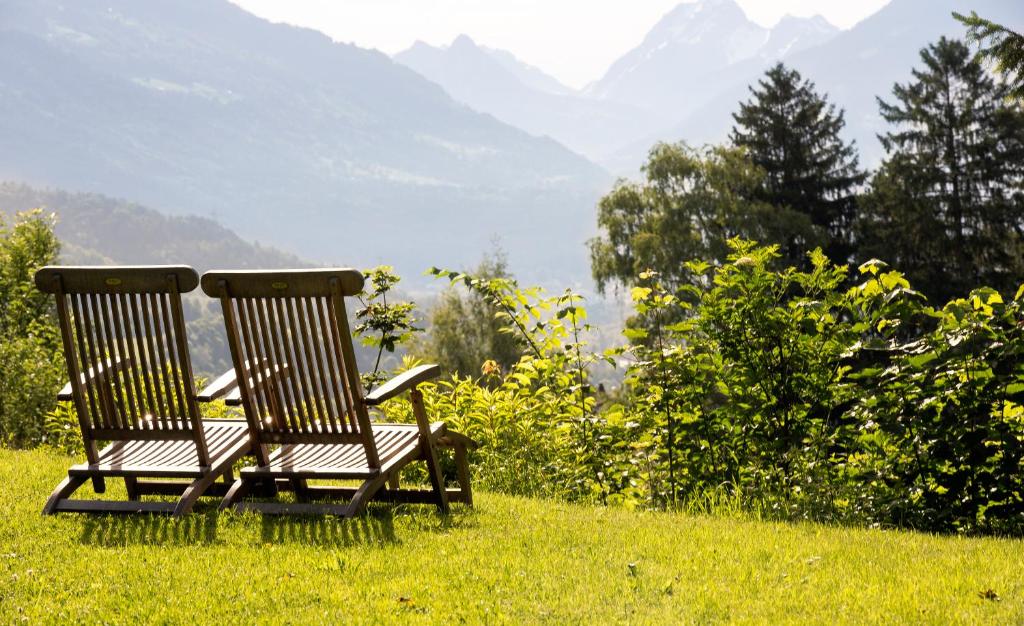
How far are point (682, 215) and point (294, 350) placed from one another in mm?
34142

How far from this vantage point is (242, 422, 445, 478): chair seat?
14.9 feet

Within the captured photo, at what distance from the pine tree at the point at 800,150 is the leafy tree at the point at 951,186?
2.59 m

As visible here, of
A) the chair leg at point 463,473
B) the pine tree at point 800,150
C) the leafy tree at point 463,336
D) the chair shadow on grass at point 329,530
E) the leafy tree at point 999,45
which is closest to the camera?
the chair shadow on grass at point 329,530

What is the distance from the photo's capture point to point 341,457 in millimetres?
4754

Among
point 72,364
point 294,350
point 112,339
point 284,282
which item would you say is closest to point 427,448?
point 294,350

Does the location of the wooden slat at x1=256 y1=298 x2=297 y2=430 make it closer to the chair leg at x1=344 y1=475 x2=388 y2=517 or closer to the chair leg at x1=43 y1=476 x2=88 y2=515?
the chair leg at x1=344 y1=475 x2=388 y2=517

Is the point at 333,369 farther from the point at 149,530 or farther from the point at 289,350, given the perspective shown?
the point at 149,530

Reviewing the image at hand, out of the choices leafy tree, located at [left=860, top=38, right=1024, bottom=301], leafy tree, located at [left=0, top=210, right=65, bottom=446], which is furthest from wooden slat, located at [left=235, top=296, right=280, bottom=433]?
leafy tree, located at [left=860, top=38, right=1024, bottom=301]

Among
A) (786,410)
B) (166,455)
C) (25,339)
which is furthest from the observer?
(25,339)

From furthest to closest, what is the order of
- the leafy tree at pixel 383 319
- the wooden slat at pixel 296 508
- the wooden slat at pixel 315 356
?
the leafy tree at pixel 383 319 → the wooden slat at pixel 296 508 → the wooden slat at pixel 315 356

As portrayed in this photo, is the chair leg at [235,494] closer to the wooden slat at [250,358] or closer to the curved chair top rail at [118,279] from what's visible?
the wooden slat at [250,358]

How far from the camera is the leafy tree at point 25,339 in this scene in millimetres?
9188

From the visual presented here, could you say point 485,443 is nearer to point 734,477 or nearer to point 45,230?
point 734,477

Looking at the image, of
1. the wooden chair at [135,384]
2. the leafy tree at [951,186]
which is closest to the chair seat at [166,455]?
the wooden chair at [135,384]
